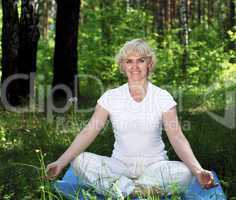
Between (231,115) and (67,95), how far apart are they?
5151 millimetres

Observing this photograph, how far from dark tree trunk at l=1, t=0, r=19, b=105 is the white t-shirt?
7006 millimetres

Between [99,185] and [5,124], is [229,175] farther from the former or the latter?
[5,124]

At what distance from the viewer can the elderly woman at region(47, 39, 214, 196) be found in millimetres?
4762

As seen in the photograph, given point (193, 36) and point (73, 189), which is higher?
point (193, 36)

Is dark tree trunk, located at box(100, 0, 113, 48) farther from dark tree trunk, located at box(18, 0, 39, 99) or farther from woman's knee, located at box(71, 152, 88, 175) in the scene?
woman's knee, located at box(71, 152, 88, 175)

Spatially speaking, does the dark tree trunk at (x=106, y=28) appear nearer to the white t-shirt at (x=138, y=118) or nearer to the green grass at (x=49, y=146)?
the green grass at (x=49, y=146)

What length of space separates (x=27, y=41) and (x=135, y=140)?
8181 millimetres

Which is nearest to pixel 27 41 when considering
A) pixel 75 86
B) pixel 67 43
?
pixel 67 43

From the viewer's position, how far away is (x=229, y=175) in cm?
563

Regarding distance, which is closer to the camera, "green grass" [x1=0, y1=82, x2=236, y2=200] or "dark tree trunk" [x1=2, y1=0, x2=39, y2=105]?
"green grass" [x1=0, y1=82, x2=236, y2=200]

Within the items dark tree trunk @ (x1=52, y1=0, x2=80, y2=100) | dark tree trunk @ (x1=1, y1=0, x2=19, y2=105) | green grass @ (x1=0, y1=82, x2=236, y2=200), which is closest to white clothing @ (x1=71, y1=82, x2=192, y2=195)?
green grass @ (x1=0, y1=82, x2=236, y2=200)

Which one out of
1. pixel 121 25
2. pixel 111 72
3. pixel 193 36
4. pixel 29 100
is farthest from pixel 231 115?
pixel 193 36

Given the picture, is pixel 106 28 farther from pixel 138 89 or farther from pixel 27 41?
pixel 138 89

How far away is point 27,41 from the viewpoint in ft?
41.8
